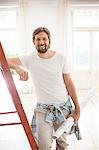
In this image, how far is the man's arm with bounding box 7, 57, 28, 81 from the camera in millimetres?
2125

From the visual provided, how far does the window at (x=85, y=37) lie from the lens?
878 cm

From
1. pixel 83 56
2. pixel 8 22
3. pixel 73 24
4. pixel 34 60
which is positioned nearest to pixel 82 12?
pixel 73 24

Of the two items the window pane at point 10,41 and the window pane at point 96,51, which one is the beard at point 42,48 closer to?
the window pane at point 10,41

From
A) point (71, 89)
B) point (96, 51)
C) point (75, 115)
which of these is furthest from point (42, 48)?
point (96, 51)

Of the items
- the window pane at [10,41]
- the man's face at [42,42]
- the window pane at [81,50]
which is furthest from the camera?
the window pane at [81,50]

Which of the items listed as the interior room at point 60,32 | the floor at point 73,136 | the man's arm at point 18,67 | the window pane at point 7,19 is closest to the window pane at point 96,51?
the interior room at point 60,32

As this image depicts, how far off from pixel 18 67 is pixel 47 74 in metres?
0.29

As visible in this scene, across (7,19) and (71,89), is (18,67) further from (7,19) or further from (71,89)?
(7,19)

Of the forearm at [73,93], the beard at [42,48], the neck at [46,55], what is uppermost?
the beard at [42,48]

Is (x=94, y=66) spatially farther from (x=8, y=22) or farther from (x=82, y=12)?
(x=8, y=22)

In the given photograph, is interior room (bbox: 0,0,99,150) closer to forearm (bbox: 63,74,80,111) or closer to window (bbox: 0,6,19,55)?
window (bbox: 0,6,19,55)

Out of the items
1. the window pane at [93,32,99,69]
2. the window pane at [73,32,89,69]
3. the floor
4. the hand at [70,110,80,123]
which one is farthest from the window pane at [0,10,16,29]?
the hand at [70,110,80,123]

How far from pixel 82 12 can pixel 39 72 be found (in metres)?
6.66

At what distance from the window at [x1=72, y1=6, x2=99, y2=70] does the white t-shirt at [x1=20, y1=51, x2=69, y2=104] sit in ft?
20.5
